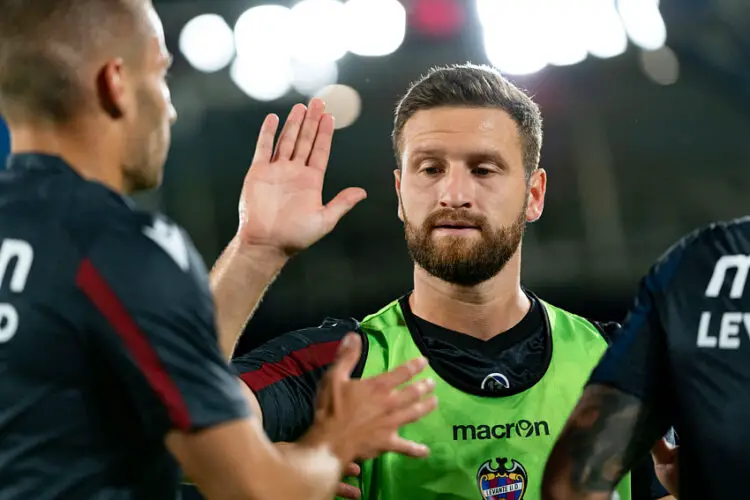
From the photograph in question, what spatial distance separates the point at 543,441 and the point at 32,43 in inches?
60.2

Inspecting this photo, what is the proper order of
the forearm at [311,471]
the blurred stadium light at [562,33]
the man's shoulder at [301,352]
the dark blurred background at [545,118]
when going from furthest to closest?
the blurred stadium light at [562,33]
the dark blurred background at [545,118]
the man's shoulder at [301,352]
the forearm at [311,471]

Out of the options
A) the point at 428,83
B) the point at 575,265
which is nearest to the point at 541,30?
the point at 575,265

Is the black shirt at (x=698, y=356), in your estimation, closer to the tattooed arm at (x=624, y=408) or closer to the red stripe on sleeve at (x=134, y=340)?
the tattooed arm at (x=624, y=408)

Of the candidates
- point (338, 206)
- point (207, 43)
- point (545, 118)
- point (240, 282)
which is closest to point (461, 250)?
point (338, 206)

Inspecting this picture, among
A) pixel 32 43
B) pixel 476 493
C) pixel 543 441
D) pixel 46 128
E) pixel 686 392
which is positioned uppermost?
pixel 32 43

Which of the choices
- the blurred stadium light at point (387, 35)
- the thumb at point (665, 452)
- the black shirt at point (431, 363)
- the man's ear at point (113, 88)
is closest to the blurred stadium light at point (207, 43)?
the blurred stadium light at point (387, 35)

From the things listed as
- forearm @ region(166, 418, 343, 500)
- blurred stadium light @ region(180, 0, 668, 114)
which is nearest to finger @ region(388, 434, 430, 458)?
forearm @ region(166, 418, 343, 500)

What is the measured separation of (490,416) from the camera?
7.89 feet

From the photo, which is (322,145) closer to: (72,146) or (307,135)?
(307,135)

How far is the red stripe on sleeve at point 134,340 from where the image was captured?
1355 mm

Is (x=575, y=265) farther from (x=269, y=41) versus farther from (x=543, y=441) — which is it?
(x=543, y=441)

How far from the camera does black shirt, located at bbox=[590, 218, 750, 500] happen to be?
154cm

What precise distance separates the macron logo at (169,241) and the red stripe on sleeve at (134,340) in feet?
0.33

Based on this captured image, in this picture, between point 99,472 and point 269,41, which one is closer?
point 99,472
